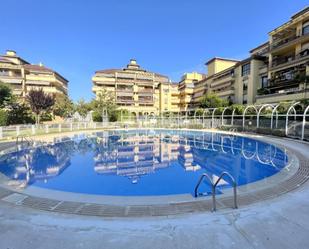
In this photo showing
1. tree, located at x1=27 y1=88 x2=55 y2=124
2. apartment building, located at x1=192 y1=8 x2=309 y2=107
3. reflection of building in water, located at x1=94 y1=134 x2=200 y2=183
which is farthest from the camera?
apartment building, located at x1=192 y1=8 x2=309 y2=107

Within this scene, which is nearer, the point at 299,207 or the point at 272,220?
the point at 272,220

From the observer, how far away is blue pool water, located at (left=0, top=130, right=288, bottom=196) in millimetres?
7584

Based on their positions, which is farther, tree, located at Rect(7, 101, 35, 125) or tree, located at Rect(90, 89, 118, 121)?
tree, located at Rect(90, 89, 118, 121)

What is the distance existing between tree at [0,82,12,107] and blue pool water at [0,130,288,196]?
43.7ft

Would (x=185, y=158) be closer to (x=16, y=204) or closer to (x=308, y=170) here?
(x=308, y=170)

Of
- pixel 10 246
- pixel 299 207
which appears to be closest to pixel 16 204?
pixel 10 246

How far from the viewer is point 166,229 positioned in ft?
11.6

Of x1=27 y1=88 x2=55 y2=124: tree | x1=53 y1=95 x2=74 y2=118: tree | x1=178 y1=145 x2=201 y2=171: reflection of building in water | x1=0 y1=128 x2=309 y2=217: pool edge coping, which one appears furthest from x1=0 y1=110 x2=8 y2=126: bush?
x1=0 y1=128 x2=309 y2=217: pool edge coping

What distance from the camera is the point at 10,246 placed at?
302 centimetres

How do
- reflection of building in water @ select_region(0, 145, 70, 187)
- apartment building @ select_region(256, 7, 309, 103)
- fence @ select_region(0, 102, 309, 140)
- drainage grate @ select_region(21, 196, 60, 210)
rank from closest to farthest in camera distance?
Answer: drainage grate @ select_region(21, 196, 60, 210), reflection of building in water @ select_region(0, 145, 70, 187), fence @ select_region(0, 102, 309, 140), apartment building @ select_region(256, 7, 309, 103)

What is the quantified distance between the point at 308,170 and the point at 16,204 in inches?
363

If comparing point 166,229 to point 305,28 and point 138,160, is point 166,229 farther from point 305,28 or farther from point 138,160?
point 305,28

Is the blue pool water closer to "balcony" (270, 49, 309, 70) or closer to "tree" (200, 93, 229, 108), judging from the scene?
"balcony" (270, 49, 309, 70)

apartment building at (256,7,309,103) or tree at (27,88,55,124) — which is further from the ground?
apartment building at (256,7,309,103)
